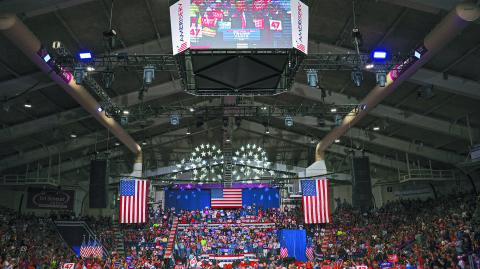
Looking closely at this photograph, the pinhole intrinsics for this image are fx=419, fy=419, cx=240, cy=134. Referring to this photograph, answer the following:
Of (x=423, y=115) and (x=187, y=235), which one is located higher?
(x=423, y=115)

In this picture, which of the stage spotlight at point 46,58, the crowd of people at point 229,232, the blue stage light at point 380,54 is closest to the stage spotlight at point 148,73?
the stage spotlight at point 46,58

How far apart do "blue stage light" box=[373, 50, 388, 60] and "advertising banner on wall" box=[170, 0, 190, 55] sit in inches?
304

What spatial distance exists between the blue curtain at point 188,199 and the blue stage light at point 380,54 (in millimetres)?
23895

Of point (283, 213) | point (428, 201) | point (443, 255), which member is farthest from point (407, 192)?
point (443, 255)

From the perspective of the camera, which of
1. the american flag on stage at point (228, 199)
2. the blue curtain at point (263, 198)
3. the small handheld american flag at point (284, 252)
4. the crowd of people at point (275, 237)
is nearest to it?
the crowd of people at point (275, 237)

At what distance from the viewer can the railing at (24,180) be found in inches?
1009

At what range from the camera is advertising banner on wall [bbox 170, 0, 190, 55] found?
29.6ft

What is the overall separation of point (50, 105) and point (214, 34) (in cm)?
1427

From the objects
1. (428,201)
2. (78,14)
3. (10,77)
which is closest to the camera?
(78,14)

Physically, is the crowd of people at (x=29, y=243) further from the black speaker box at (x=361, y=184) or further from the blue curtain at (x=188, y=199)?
the black speaker box at (x=361, y=184)

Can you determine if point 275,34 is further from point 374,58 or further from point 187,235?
point 187,235

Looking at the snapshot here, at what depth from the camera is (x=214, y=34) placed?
9086 mm

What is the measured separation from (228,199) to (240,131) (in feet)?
18.8

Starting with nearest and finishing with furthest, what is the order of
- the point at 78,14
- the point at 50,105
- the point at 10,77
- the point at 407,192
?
the point at 78,14 → the point at 10,77 → the point at 50,105 → the point at 407,192
